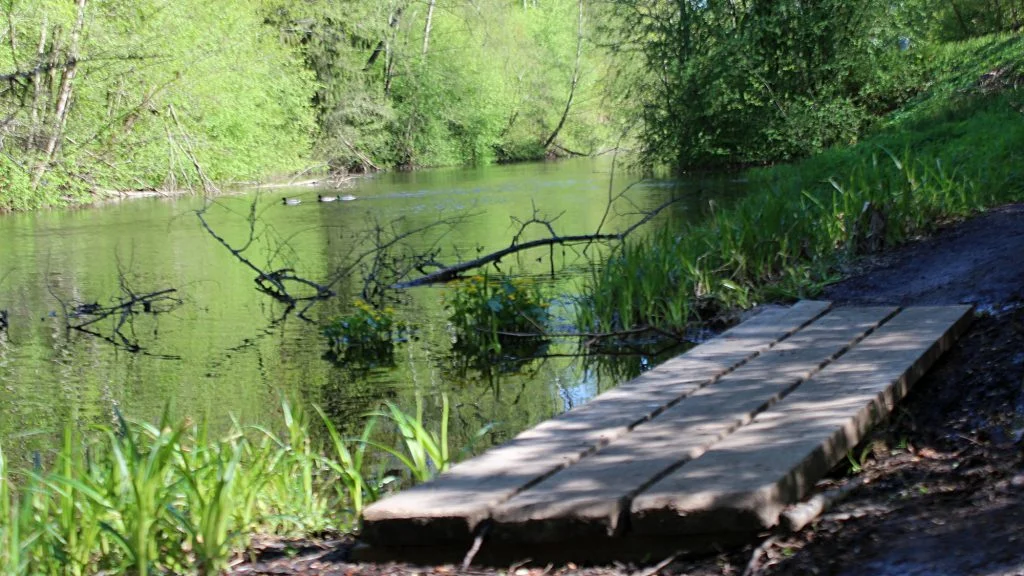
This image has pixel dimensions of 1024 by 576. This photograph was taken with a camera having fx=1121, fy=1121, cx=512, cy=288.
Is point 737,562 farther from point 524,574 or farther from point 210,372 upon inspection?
point 210,372

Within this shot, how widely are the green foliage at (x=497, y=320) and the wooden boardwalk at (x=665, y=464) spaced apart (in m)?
4.03

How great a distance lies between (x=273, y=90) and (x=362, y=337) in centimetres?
2734

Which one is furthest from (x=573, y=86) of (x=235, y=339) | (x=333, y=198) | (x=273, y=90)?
(x=235, y=339)

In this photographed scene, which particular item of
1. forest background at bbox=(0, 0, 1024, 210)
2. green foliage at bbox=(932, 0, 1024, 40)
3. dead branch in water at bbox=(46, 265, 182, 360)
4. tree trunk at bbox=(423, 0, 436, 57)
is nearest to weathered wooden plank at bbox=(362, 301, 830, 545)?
dead branch in water at bbox=(46, 265, 182, 360)

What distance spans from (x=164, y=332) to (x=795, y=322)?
20.8 ft

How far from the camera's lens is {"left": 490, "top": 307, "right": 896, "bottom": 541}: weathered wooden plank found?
307cm

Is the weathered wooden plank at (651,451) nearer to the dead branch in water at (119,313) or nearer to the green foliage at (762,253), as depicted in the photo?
the green foliage at (762,253)

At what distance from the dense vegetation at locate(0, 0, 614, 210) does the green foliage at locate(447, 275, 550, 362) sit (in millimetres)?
5738

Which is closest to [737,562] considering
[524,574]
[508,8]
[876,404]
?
[524,574]

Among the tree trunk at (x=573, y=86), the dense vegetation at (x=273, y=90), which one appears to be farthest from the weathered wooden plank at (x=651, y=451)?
the tree trunk at (x=573, y=86)

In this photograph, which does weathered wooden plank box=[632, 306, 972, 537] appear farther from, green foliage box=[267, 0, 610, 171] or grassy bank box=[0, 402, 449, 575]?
green foliage box=[267, 0, 610, 171]

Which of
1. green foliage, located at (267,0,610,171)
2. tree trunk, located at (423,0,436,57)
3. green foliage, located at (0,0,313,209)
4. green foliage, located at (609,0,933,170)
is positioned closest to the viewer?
green foliage, located at (609,0,933,170)

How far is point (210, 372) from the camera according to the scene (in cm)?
812

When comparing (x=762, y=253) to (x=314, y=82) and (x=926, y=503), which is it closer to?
(x=926, y=503)
